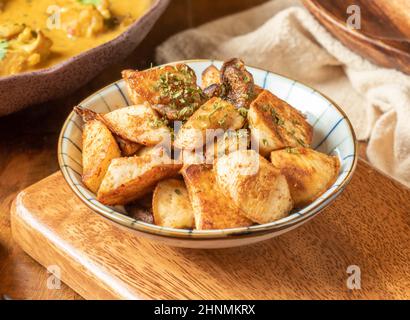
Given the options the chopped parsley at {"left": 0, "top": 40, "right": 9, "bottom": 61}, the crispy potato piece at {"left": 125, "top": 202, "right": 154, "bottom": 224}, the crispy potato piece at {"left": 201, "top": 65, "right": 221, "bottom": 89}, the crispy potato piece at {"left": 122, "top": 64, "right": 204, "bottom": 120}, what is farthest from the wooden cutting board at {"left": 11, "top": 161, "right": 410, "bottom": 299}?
the chopped parsley at {"left": 0, "top": 40, "right": 9, "bottom": 61}

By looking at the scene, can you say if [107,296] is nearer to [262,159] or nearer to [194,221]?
[194,221]

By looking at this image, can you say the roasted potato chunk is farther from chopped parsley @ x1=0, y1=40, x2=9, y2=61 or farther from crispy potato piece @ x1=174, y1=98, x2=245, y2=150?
chopped parsley @ x1=0, y1=40, x2=9, y2=61

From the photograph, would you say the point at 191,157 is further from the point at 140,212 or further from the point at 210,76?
the point at 210,76

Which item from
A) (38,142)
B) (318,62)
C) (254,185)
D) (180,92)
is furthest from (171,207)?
(318,62)

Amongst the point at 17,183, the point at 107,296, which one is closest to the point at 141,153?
the point at 107,296

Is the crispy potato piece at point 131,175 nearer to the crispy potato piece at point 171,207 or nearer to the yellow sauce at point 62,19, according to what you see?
the crispy potato piece at point 171,207

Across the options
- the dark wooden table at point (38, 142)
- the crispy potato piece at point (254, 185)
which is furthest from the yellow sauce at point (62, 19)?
the crispy potato piece at point (254, 185)
